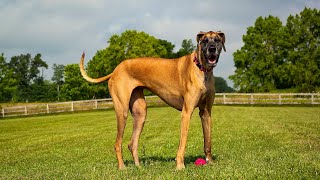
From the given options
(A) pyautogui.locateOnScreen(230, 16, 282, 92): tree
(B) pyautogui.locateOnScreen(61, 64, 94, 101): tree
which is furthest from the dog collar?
(B) pyautogui.locateOnScreen(61, 64, 94, 101): tree

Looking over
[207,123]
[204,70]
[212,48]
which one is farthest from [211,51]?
[207,123]

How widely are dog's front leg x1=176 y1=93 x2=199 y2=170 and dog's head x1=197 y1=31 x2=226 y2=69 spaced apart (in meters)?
0.68

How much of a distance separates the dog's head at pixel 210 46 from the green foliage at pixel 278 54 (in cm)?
5390

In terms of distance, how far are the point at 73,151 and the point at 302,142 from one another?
7147 millimetres

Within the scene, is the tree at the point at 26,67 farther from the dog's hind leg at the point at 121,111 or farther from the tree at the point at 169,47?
the dog's hind leg at the point at 121,111

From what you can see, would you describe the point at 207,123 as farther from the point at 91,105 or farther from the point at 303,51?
the point at 303,51

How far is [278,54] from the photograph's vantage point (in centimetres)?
6069

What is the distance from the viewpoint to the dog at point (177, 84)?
21.5ft

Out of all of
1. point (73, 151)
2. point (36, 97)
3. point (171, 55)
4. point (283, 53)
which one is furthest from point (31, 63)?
point (73, 151)

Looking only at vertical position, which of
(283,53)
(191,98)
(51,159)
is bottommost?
(51,159)

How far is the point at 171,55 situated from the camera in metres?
105

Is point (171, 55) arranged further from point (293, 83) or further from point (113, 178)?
point (113, 178)

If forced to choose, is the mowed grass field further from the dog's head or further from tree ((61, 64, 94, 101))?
tree ((61, 64, 94, 101))

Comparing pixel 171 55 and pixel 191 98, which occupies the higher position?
pixel 171 55
